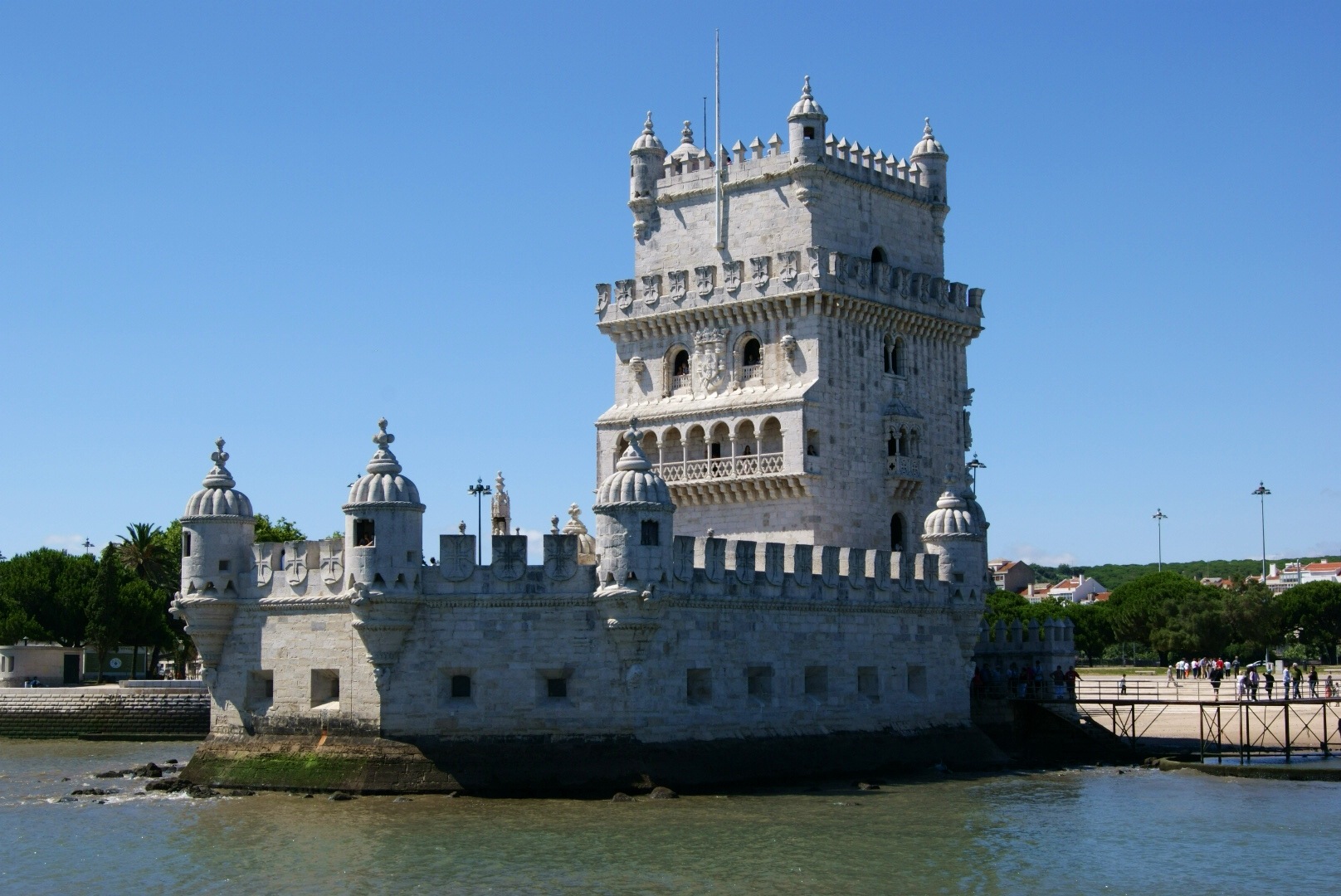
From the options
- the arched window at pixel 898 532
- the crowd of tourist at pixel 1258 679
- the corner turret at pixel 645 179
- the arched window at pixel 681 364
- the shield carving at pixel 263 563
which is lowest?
the crowd of tourist at pixel 1258 679

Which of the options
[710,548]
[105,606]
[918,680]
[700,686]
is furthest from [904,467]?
[105,606]

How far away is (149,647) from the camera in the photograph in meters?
88.0

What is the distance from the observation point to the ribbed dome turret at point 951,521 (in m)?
52.5

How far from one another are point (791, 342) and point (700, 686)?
44.4 ft

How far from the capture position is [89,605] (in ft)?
264

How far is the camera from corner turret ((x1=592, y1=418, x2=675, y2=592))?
41.6m

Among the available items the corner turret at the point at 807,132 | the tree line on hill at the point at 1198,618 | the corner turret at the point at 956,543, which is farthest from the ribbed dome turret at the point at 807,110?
the tree line on hill at the point at 1198,618

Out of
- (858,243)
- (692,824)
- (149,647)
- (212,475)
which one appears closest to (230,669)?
(212,475)

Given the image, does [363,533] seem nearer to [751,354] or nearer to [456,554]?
[456,554]

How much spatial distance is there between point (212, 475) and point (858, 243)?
21366 millimetres

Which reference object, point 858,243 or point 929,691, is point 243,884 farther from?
point 858,243

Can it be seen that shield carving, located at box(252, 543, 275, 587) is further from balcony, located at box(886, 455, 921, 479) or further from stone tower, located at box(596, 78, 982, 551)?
balcony, located at box(886, 455, 921, 479)

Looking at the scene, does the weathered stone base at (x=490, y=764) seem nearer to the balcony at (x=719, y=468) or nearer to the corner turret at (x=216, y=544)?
the corner turret at (x=216, y=544)

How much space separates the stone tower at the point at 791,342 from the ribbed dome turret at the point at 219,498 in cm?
1422
